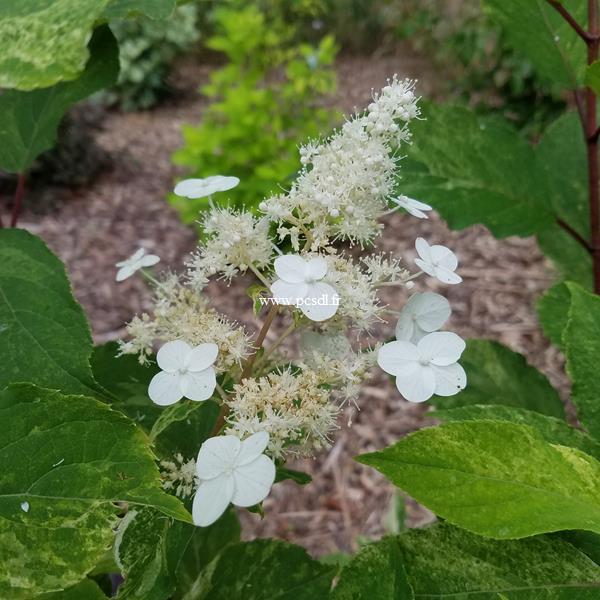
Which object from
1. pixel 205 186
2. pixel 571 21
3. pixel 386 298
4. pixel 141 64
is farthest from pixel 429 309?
pixel 141 64

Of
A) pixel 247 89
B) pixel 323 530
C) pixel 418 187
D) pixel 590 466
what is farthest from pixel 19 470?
pixel 247 89

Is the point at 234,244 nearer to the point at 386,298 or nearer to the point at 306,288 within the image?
the point at 306,288

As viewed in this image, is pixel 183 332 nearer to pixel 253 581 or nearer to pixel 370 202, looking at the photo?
pixel 370 202

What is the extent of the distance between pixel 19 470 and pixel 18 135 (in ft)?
1.41

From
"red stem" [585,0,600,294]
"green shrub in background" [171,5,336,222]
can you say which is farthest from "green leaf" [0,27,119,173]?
"green shrub in background" [171,5,336,222]

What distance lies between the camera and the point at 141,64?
4629 millimetres

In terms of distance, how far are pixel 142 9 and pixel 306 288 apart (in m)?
0.30

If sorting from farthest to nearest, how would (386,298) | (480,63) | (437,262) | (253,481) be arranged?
1. (480,63)
2. (386,298)
3. (437,262)
4. (253,481)

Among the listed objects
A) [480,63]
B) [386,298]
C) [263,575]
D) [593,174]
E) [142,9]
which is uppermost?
[142,9]

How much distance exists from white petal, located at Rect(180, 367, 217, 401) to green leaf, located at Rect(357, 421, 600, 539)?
11 centimetres

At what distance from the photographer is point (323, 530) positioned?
182 cm

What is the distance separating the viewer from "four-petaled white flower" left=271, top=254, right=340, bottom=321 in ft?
1.40

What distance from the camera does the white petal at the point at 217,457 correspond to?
408 mm

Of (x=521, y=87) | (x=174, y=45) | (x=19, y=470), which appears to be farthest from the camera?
(x=174, y=45)
